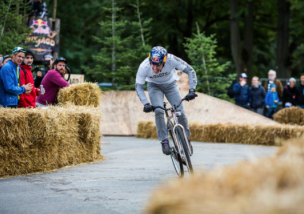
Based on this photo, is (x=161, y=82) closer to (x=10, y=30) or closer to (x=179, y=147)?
(x=179, y=147)

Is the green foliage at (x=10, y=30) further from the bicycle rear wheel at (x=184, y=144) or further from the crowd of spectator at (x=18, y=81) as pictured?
the bicycle rear wheel at (x=184, y=144)

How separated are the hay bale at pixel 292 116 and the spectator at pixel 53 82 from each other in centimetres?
776

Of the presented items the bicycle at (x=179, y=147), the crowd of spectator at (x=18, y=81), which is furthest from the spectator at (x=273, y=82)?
the bicycle at (x=179, y=147)

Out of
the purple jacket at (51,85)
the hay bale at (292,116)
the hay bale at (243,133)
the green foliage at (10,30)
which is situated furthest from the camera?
the hay bale at (292,116)

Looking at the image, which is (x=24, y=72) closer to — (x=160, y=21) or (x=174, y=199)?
(x=174, y=199)

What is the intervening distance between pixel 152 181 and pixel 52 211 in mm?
1978

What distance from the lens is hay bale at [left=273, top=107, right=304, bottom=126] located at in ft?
46.4

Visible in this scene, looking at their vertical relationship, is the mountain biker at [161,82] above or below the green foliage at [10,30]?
below

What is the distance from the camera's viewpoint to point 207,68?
1995 centimetres

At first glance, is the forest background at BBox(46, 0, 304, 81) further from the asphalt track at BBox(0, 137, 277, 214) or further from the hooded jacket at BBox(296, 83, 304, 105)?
the asphalt track at BBox(0, 137, 277, 214)

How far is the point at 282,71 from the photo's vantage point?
82.1ft

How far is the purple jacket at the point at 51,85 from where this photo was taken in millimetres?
9508

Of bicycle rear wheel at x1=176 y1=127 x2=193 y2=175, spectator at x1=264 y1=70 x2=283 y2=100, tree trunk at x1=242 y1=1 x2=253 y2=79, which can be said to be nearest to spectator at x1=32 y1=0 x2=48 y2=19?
spectator at x1=264 y1=70 x2=283 y2=100

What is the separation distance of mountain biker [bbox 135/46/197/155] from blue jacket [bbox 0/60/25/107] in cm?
224
